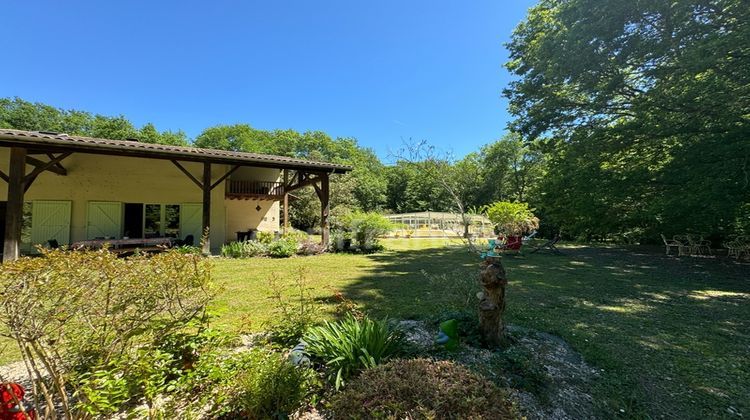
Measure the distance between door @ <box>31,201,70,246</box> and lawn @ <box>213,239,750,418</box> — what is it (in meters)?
6.60

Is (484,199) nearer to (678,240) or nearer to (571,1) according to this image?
(678,240)

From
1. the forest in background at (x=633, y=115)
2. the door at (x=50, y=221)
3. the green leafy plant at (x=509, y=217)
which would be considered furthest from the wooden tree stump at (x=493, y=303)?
the door at (x=50, y=221)

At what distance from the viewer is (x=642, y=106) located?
9.34 metres

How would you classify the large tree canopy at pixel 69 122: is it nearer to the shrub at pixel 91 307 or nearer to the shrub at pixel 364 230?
the shrub at pixel 364 230

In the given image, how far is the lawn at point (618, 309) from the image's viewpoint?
2.86m

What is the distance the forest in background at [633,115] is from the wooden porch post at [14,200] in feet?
33.2

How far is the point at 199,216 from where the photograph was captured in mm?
13648

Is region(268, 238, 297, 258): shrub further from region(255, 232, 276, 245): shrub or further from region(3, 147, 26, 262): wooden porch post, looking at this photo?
region(3, 147, 26, 262): wooden porch post

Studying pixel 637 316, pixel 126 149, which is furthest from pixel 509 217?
pixel 126 149

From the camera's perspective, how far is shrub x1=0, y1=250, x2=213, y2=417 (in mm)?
1750

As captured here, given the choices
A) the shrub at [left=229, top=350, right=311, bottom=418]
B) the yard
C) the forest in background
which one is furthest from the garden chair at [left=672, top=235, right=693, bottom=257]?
the shrub at [left=229, top=350, right=311, bottom=418]

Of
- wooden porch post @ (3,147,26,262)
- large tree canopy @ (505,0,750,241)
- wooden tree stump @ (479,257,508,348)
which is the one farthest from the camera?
wooden porch post @ (3,147,26,262)

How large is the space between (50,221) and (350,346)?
47.4 ft

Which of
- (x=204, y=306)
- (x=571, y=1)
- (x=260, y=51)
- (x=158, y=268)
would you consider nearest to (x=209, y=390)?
(x=204, y=306)
